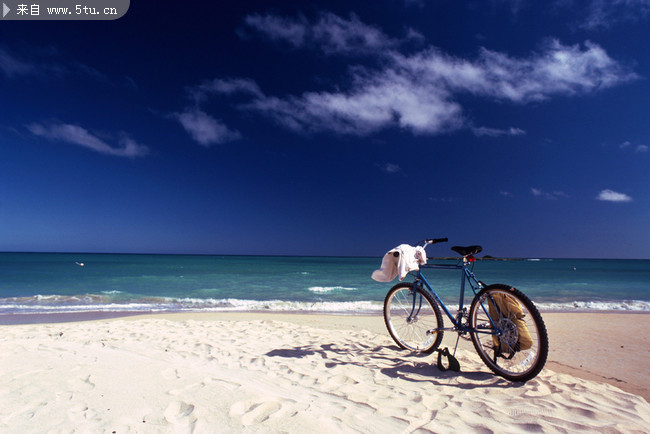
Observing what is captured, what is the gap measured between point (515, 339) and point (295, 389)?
237 cm

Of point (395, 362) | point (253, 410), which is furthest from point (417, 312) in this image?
point (253, 410)

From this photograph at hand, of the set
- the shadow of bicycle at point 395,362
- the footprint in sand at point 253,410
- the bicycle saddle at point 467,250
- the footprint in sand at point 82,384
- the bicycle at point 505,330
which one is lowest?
the shadow of bicycle at point 395,362

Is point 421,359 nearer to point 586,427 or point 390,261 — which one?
point 390,261

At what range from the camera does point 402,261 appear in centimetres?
429

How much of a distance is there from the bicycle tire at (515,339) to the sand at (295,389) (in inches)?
6.7

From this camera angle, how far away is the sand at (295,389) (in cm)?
246

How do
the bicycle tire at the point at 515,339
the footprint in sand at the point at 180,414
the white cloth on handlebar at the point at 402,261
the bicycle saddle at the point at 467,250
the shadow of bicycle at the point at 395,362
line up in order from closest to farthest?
the footprint in sand at the point at 180,414 < the bicycle tire at the point at 515,339 < the shadow of bicycle at the point at 395,362 < the bicycle saddle at the point at 467,250 < the white cloth on handlebar at the point at 402,261

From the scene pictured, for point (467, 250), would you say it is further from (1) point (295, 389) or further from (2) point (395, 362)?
(1) point (295, 389)

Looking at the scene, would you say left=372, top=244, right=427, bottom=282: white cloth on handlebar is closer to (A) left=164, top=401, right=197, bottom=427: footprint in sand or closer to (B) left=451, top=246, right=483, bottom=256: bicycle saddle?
(B) left=451, top=246, right=483, bottom=256: bicycle saddle

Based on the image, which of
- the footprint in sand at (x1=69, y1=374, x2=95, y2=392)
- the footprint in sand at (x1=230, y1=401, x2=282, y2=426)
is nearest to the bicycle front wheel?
the footprint in sand at (x1=230, y1=401, x2=282, y2=426)

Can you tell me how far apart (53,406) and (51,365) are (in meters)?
1.33

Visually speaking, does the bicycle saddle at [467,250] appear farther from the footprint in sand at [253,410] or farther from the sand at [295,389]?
the footprint in sand at [253,410]

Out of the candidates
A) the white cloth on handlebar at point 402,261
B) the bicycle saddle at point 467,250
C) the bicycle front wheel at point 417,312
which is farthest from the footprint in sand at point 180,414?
the bicycle saddle at point 467,250

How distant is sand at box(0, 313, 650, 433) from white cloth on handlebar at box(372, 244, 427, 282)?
1143mm
